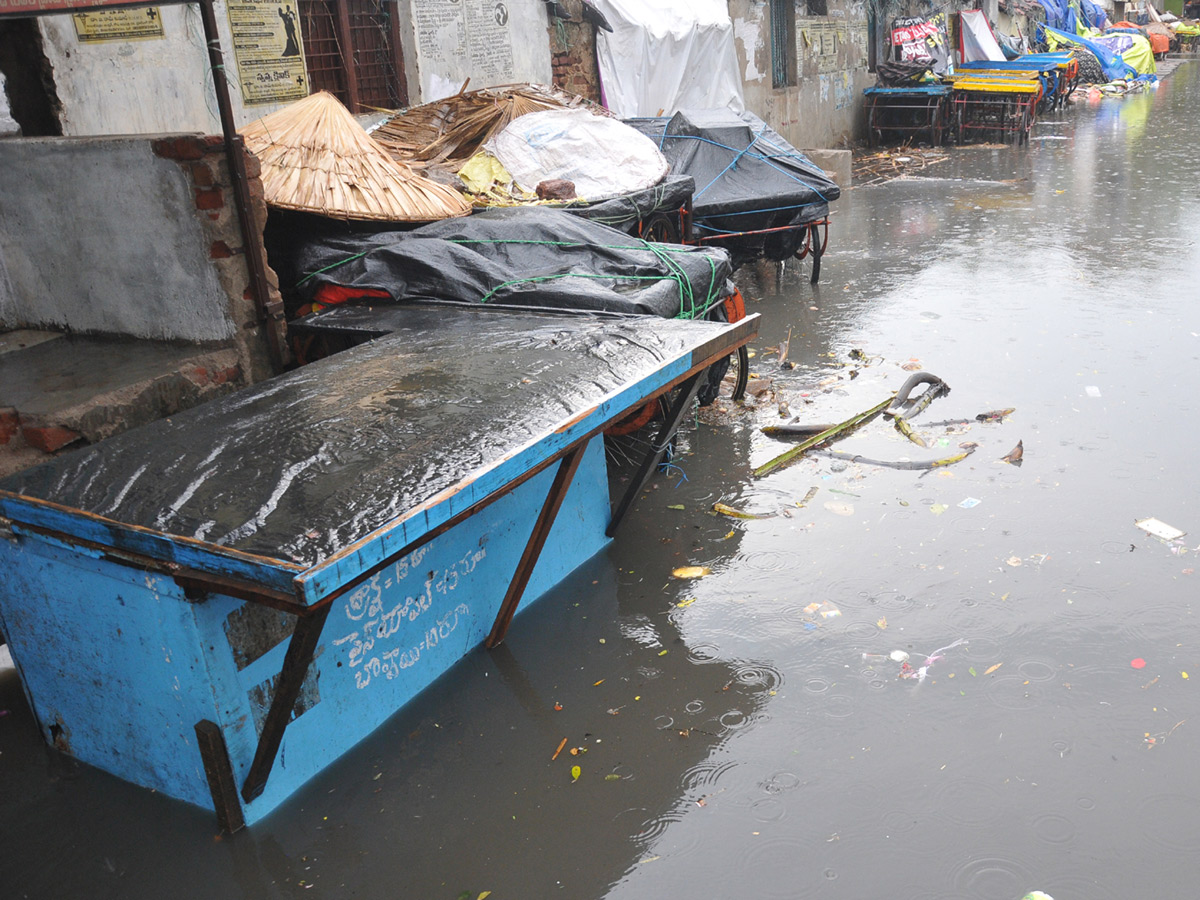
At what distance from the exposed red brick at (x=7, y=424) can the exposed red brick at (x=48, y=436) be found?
3 cm

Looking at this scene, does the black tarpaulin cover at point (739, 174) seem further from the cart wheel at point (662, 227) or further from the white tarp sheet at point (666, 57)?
the white tarp sheet at point (666, 57)

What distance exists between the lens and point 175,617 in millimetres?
2480

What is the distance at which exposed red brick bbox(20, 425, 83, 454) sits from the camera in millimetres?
3410

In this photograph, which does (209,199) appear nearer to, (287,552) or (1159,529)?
(287,552)

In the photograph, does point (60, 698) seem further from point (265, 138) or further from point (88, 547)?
point (265, 138)

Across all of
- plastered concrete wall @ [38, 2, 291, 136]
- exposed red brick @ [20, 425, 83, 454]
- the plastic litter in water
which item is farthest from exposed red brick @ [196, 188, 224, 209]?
the plastic litter in water

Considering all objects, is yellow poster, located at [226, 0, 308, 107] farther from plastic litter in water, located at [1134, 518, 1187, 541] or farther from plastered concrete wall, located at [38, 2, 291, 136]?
plastic litter in water, located at [1134, 518, 1187, 541]

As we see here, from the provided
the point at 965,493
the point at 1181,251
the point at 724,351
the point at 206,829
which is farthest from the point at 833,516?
the point at 1181,251

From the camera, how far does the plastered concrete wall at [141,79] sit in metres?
5.29

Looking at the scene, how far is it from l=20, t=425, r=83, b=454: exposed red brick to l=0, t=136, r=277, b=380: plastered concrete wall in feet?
2.56

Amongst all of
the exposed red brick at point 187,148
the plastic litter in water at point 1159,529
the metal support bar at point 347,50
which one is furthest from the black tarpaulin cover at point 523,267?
the metal support bar at point 347,50

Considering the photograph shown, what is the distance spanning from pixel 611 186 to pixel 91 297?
3409 millimetres

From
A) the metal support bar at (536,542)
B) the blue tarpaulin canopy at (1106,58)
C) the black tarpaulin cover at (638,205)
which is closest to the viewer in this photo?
the metal support bar at (536,542)

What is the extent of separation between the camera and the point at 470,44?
8688 millimetres
